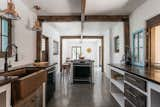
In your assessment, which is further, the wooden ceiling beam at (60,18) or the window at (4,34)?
the wooden ceiling beam at (60,18)

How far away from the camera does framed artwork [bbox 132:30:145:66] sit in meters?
4.80

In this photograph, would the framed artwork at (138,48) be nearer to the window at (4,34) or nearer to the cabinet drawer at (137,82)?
the cabinet drawer at (137,82)

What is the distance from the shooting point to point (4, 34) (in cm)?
378

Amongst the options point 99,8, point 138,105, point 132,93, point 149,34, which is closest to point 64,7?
point 99,8

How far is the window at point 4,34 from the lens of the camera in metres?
3.63

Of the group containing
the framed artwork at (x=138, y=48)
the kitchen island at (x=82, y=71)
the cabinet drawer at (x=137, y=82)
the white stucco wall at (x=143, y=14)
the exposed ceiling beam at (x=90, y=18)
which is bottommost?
the kitchen island at (x=82, y=71)

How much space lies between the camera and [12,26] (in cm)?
411

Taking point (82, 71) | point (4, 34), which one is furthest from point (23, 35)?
point (82, 71)

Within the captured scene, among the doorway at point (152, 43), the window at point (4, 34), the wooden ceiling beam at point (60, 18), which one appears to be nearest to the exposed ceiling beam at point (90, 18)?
the wooden ceiling beam at point (60, 18)

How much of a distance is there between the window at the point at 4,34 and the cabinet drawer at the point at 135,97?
8.34 ft

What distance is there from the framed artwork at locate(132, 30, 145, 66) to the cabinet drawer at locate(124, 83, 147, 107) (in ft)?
5.02

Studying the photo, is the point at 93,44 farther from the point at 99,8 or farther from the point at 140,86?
the point at 140,86

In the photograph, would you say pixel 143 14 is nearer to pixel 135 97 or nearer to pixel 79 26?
pixel 135 97

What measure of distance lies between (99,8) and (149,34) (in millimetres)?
1690
